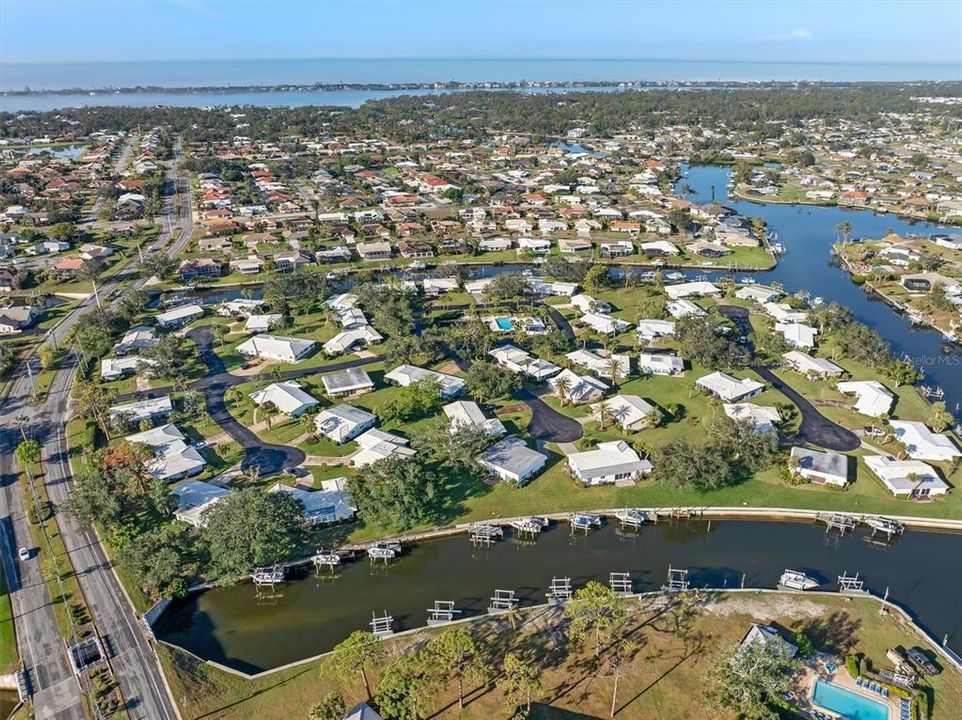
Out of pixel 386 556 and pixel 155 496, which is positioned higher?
pixel 155 496

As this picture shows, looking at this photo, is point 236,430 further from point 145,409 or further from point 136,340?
point 136,340

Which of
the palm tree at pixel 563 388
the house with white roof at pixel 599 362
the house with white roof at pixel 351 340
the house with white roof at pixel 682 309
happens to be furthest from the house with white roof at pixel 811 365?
the house with white roof at pixel 351 340

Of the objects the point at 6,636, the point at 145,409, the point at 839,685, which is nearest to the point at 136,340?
the point at 145,409

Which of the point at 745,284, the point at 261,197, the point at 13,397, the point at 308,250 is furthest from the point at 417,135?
the point at 13,397

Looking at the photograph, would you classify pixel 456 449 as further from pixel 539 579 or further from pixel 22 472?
pixel 22 472

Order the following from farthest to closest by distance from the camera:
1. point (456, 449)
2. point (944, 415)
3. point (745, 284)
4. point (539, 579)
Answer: point (745, 284) < point (944, 415) < point (456, 449) < point (539, 579)

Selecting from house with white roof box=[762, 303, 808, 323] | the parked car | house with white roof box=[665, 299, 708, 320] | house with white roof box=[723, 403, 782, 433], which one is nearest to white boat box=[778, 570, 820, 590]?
the parked car
